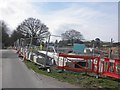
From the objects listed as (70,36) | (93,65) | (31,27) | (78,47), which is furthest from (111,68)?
(31,27)

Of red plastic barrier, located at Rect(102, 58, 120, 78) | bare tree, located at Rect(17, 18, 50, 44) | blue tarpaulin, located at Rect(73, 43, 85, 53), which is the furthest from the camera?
bare tree, located at Rect(17, 18, 50, 44)

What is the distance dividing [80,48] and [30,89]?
14456mm

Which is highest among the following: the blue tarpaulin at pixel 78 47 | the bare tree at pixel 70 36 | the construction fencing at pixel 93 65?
the bare tree at pixel 70 36

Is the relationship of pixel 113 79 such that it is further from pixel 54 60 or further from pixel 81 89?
pixel 54 60

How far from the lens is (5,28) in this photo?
112875 mm

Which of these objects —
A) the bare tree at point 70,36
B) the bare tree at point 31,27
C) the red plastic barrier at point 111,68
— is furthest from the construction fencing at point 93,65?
the bare tree at point 31,27

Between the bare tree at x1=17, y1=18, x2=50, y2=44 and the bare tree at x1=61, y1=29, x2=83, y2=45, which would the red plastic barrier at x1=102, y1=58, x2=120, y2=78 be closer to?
the bare tree at x1=61, y1=29, x2=83, y2=45

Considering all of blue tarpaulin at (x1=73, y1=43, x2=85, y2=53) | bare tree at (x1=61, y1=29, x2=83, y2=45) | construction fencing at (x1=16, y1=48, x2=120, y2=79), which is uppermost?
bare tree at (x1=61, y1=29, x2=83, y2=45)

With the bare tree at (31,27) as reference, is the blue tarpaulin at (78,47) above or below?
below

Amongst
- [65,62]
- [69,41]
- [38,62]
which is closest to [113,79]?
[65,62]

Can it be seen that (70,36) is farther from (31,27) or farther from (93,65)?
(31,27)

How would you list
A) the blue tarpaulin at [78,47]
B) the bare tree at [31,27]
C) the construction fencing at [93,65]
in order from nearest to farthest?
the construction fencing at [93,65], the blue tarpaulin at [78,47], the bare tree at [31,27]

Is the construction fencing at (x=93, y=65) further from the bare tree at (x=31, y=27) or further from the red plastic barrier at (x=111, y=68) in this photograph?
the bare tree at (x=31, y=27)

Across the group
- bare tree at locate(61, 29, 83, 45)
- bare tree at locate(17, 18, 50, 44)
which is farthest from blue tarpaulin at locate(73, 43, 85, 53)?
→ bare tree at locate(17, 18, 50, 44)
